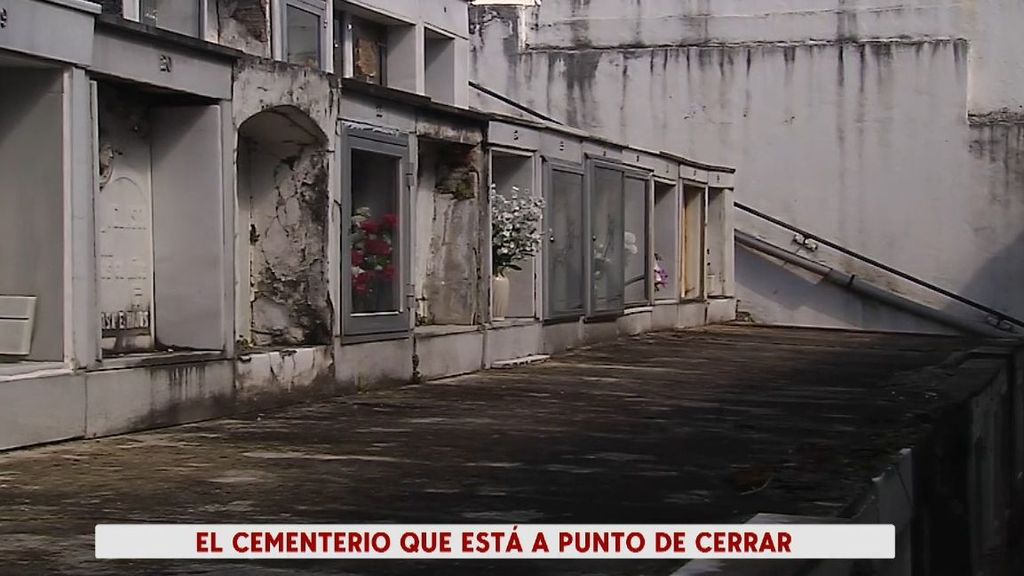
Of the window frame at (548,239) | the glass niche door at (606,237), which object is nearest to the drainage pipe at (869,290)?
the glass niche door at (606,237)

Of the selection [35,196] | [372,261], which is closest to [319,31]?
[372,261]

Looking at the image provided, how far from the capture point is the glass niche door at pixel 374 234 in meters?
11.7

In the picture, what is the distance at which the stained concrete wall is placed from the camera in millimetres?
24125

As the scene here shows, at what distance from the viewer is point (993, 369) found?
15.4 meters

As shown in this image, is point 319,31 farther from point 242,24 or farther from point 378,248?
point 378,248

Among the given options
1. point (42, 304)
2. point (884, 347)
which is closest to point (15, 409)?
point (42, 304)

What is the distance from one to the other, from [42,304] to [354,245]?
366 centimetres

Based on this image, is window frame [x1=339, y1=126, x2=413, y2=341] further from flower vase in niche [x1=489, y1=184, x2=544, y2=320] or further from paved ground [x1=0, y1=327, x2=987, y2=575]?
flower vase in niche [x1=489, y1=184, x2=544, y2=320]

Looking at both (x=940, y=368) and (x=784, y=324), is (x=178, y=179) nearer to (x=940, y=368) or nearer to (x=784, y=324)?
(x=940, y=368)

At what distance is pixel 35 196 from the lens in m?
8.70

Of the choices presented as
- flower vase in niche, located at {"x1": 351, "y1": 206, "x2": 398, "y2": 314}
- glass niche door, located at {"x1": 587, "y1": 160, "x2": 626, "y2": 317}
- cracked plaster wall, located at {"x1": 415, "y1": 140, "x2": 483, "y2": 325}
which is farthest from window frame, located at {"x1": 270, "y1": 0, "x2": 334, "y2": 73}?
glass niche door, located at {"x1": 587, "y1": 160, "x2": 626, "y2": 317}

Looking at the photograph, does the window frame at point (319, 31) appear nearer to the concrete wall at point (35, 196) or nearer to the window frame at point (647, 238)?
the concrete wall at point (35, 196)

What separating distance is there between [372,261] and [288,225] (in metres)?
1.07

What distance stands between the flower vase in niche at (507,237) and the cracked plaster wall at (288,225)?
3401 mm
